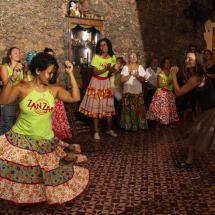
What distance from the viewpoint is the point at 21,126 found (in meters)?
2.66

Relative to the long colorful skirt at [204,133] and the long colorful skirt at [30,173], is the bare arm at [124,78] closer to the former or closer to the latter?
the long colorful skirt at [204,133]

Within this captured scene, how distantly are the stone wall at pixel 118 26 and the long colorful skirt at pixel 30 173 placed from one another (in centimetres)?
367

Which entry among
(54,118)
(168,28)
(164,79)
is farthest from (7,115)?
(168,28)

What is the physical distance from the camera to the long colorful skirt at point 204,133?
3.50 m

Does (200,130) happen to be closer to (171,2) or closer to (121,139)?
(121,139)

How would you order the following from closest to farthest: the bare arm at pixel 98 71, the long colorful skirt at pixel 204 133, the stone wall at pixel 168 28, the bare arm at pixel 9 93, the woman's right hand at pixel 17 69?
the bare arm at pixel 9 93 → the woman's right hand at pixel 17 69 → the long colorful skirt at pixel 204 133 → the bare arm at pixel 98 71 → the stone wall at pixel 168 28

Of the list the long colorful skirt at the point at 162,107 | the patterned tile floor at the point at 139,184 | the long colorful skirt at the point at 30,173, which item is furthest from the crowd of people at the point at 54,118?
the long colorful skirt at the point at 162,107

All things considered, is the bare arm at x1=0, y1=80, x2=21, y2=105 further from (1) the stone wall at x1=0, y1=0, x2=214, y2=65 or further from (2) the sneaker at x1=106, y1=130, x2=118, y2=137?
(1) the stone wall at x1=0, y1=0, x2=214, y2=65

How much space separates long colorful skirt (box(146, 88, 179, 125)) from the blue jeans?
2.80 m

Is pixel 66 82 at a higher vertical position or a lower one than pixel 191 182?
higher

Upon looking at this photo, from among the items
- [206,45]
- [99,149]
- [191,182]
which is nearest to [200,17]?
[206,45]

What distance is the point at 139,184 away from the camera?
11.6 ft

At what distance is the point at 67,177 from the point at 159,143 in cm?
294

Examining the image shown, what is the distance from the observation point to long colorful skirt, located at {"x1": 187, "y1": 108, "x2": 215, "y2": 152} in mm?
3496
